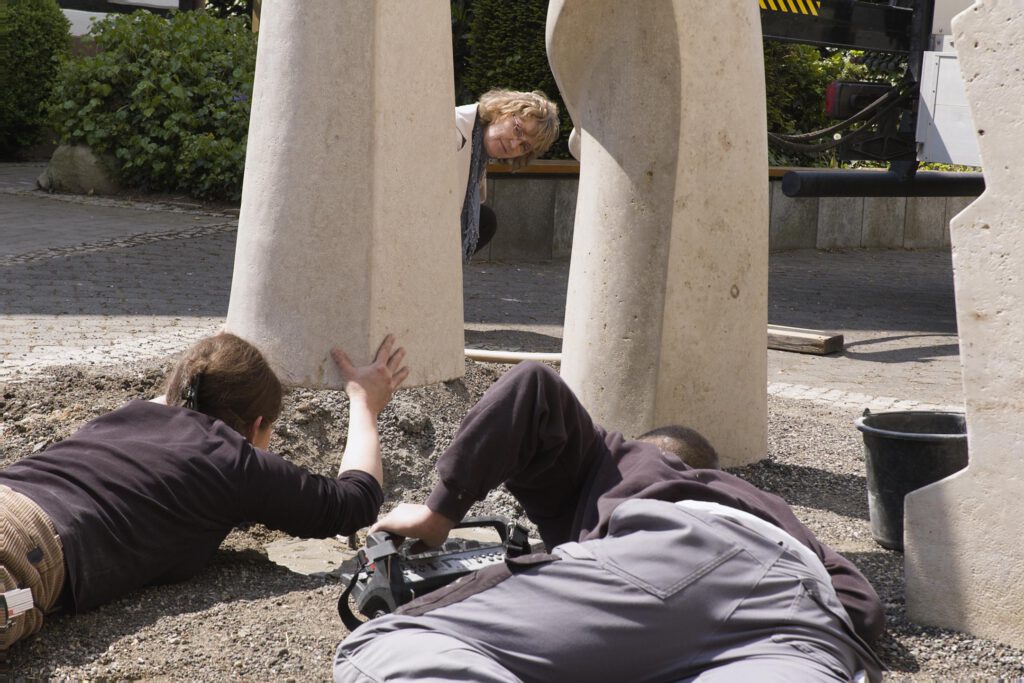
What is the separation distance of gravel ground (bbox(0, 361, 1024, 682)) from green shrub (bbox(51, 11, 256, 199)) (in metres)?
6.44

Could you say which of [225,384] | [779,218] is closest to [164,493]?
[225,384]

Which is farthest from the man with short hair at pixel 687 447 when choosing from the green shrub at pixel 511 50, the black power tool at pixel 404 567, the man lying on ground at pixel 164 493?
the green shrub at pixel 511 50

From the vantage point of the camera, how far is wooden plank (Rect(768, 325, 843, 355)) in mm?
7426

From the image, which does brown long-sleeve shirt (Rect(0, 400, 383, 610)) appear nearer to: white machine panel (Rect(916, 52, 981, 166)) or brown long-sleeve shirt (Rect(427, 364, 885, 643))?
brown long-sleeve shirt (Rect(427, 364, 885, 643))

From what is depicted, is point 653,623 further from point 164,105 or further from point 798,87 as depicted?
point 798,87

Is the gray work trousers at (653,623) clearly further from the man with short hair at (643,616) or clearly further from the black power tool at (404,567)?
the black power tool at (404,567)

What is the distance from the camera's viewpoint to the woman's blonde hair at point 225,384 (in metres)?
3.21

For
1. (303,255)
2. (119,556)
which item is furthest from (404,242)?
(119,556)

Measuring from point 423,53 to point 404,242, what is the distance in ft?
2.29

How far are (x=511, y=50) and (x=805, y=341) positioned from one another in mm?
5285

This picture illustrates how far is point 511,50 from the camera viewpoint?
11.6 meters

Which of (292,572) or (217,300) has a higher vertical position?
(217,300)

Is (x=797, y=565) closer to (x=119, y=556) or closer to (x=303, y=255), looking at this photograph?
(x=119, y=556)

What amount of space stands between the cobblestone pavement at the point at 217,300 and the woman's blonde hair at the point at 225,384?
6.77 ft
